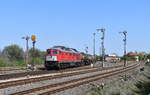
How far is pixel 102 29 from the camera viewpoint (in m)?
72.8

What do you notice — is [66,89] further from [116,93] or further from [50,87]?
[116,93]

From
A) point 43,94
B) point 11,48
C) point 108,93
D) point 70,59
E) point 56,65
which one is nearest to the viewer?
point 43,94

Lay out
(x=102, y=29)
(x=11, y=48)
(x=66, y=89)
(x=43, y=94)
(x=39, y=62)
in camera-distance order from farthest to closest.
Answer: (x=11, y=48) → (x=102, y=29) → (x=39, y=62) → (x=66, y=89) → (x=43, y=94)

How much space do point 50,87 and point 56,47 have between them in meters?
23.7

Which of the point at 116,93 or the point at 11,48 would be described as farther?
the point at 11,48

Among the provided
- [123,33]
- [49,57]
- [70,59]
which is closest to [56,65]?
[49,57]

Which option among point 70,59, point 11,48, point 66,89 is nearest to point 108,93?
point 66,89

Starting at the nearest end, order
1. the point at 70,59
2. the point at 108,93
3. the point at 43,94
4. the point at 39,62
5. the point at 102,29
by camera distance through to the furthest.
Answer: the point at 43,94 < the point at 108,93 < the point at 70,59 < the point at 39,62 < the point at 102,29

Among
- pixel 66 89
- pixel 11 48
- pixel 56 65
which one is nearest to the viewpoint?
pixel 66 89

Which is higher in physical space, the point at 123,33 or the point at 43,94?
the point at 123,33

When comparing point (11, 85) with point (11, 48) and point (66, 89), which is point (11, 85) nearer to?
point (66, 89)

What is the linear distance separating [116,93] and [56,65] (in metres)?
24.3

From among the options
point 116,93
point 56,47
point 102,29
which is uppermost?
point 102,29

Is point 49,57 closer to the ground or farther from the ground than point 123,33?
closer to the ground
